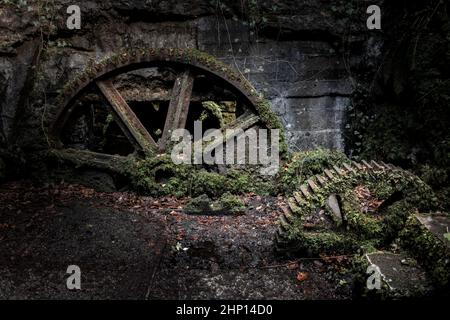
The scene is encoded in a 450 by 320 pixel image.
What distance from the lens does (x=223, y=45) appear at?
5.21 metres

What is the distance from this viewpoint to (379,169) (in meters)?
3.26

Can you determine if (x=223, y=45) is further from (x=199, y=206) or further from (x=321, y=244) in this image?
(x=321, y=244)

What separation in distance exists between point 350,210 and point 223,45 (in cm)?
309

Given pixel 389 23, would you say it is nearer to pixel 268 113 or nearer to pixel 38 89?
pixel 268 113

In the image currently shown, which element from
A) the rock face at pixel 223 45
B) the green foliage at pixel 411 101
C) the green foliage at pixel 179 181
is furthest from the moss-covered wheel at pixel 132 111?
the green foliage at pixel 411 101

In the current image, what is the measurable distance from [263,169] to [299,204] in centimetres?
162

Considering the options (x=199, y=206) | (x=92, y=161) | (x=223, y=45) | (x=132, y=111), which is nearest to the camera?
(x=199, y=206)

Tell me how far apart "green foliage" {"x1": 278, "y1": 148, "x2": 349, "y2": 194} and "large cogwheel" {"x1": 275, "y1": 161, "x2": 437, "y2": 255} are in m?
1.23

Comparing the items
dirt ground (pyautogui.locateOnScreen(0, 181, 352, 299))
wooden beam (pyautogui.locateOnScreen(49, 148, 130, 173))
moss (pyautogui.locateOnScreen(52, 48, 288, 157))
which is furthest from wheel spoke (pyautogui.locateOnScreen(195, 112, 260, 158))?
wooden beam (pyautogui.locateOnScreen(49, 148, 130, 173))

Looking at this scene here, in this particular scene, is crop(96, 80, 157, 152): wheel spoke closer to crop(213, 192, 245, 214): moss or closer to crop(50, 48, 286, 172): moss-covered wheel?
crop(50, 48, 286, 172): moss-covered wheel

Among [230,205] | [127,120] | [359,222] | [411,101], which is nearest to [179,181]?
[230,205]

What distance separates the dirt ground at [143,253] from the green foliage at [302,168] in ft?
0.98

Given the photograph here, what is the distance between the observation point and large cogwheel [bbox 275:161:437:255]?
10.1ft
